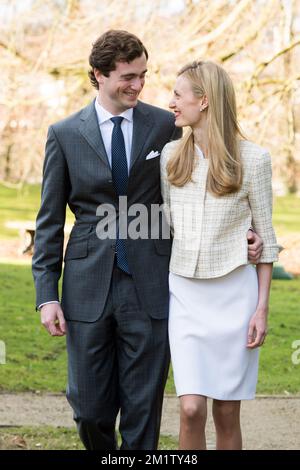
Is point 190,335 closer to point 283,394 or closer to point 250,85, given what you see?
point 283,394

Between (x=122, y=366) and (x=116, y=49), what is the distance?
1.26 meters

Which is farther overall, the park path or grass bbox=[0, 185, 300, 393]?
grass bbox=[0, 185, 300, 393]

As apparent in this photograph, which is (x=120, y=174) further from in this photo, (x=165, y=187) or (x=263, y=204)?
(x=263, y=204)

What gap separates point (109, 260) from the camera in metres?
4.12

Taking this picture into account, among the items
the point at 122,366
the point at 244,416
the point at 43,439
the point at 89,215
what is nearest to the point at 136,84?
the point at 89,215

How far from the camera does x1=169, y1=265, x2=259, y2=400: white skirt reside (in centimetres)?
402

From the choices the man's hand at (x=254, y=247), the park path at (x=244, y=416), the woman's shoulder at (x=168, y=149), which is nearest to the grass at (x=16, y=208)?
the park path at (x=244, y=416)

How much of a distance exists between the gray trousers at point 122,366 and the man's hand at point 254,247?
1.42 feet

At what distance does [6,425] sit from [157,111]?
7.65 feet

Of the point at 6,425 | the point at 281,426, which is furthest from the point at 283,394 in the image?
the point at 6,425

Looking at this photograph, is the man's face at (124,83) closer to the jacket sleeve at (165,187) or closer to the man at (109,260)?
the man at (109,260)

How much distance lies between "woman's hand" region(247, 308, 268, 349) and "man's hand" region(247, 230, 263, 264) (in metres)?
0.20

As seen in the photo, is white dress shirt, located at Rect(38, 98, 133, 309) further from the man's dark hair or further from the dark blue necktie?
the man's dark hair

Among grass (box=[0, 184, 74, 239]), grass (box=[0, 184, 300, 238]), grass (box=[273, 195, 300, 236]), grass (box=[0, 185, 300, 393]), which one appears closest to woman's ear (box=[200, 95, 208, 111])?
grass (box=[0, 185, 300, 393])
